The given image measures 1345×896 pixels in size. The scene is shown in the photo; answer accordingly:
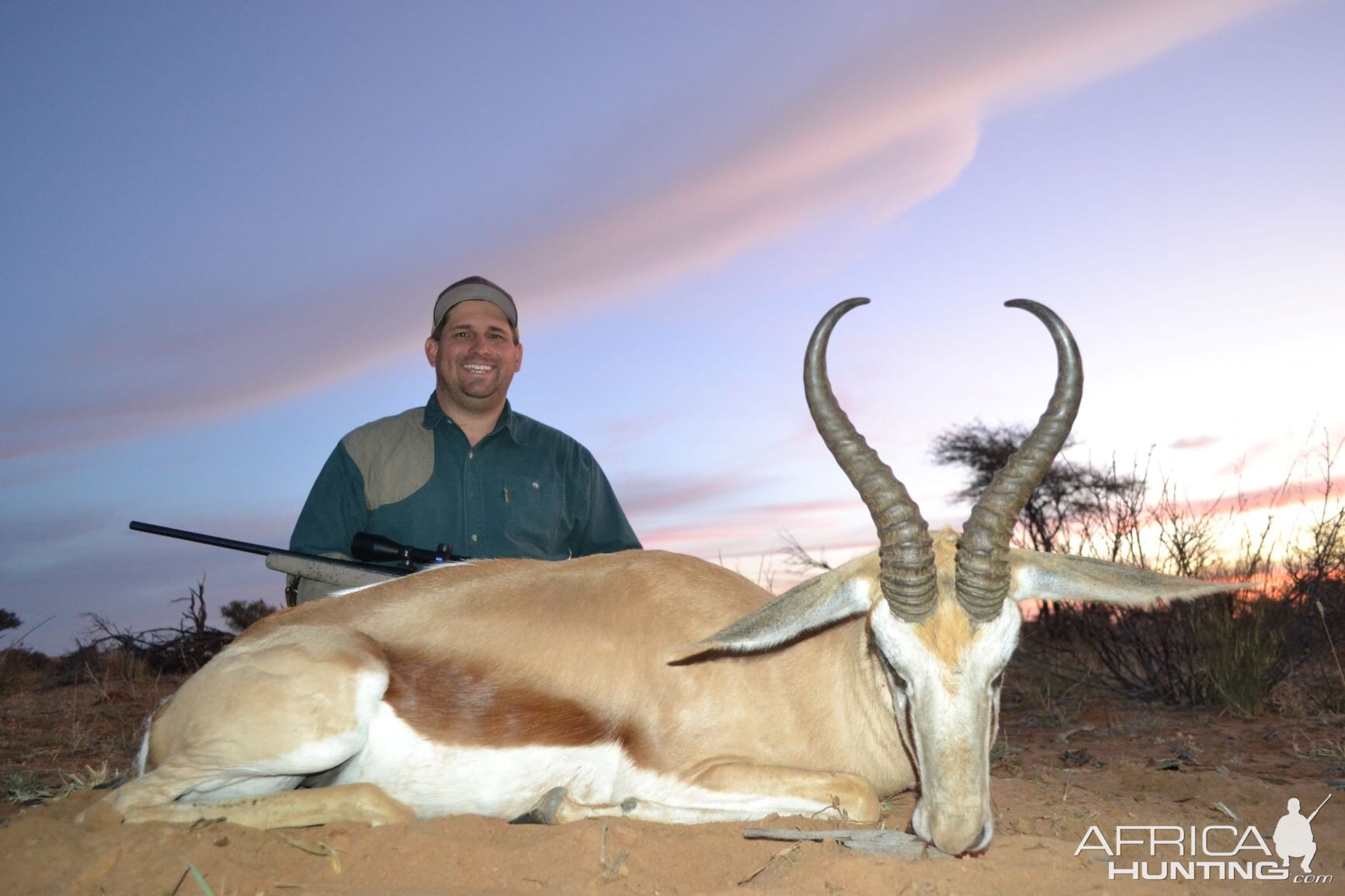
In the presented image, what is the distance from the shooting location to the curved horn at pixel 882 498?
3.37 m

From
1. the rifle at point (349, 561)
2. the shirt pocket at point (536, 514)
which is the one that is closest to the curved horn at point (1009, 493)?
the rifle at point (349, 561)

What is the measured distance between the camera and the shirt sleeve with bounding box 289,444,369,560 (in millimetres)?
6625

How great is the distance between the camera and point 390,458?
685 cm

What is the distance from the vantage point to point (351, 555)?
6.68 meters

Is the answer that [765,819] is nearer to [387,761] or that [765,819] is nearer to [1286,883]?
[387,761]

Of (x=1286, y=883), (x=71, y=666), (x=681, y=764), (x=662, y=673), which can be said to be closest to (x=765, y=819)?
(x=681, y=764)

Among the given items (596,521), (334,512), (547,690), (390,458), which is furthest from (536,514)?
(547,690)

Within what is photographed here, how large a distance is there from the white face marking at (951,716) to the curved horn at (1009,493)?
14 centimetres

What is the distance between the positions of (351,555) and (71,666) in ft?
32.4

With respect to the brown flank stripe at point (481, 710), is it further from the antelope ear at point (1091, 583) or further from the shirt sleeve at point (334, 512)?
the shirt sleeve at point (334, 512)

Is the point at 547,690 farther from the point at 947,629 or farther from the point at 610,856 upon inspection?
the point at 947,629

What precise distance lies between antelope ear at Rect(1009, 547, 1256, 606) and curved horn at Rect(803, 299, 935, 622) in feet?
1.38

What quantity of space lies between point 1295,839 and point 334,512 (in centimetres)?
580

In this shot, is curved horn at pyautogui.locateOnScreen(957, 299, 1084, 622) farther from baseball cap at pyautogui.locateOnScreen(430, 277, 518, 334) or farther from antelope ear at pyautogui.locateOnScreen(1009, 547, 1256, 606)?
baseball cap at pyautogui.locateOnScreen(430, 277, 518, 334)
